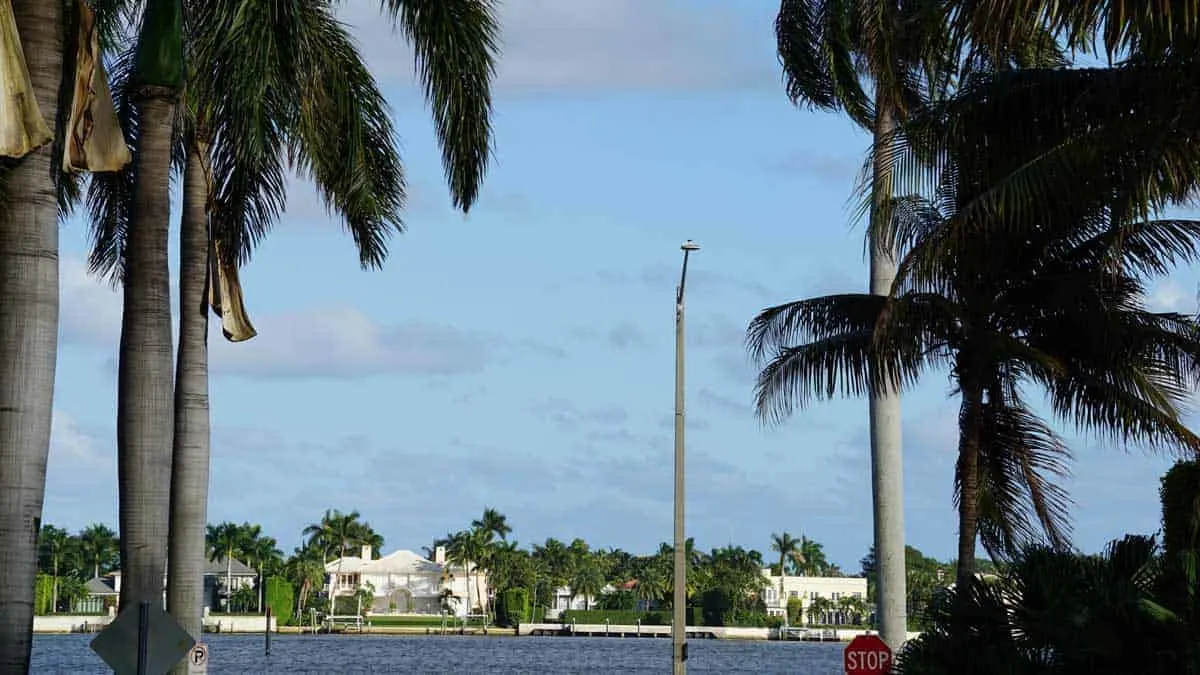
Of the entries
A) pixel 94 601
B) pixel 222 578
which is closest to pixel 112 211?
pixel 94 601

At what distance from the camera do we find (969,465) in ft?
80.5

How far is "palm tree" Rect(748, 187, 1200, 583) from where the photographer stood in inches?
923

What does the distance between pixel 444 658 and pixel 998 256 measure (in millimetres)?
98461

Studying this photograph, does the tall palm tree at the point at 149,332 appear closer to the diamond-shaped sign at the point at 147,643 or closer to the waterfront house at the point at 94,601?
the diamond-shaped sign at the point at 147,643

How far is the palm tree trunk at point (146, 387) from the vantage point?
18.0 m

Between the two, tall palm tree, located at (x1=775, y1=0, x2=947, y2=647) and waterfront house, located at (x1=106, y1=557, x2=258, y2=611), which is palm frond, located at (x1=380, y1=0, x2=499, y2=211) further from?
waterfront house, located at (x1=106, y1=557, x2=258, y2=611)

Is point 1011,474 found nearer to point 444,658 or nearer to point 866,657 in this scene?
point 866,657

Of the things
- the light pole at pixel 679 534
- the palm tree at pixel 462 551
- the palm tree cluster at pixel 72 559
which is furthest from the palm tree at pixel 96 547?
the light pole at pixel 679 534

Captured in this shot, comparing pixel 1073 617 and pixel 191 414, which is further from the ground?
pixel 191 414

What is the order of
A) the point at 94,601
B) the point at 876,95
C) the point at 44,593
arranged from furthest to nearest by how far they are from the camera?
the point at 94,601 < the point at 44,593 < the point at 876,95

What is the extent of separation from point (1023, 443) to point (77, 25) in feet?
49.6

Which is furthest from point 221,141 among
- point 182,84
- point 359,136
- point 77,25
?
point 77,25

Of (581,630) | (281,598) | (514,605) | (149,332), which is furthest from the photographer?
(581,630)

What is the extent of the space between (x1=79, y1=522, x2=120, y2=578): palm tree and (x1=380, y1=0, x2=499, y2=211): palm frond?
180 meters
